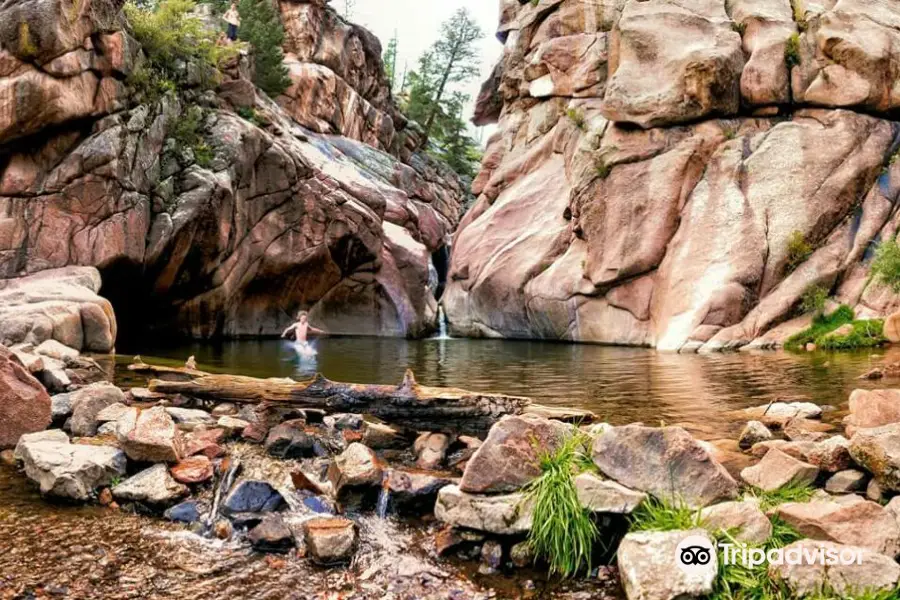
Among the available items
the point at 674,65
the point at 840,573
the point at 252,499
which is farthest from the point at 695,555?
the point at 674,65

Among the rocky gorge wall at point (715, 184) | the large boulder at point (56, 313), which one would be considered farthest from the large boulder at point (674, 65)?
the large boulder at point (56, 313)

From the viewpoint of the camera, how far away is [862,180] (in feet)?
87.5

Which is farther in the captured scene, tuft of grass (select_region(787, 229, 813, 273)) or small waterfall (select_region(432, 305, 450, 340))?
small waterfall (select_region(432, 305, 450, 340))

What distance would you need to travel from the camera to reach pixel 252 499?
645 centimetres

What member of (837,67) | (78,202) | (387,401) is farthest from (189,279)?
(837,67)

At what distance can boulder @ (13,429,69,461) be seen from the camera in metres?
7.35

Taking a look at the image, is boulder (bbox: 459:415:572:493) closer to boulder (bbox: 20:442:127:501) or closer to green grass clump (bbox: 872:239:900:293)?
boulder (bbox: 20:442:127:501)

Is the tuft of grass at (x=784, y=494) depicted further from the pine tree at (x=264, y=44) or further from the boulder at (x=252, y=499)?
the pine tree at (x=264, y=44)

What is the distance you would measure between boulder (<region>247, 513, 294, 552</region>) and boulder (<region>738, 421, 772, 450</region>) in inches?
218

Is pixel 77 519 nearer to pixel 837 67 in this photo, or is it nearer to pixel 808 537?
pixel 808 537

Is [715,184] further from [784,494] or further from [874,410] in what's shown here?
[784,494]

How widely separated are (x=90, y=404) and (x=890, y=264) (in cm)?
2456

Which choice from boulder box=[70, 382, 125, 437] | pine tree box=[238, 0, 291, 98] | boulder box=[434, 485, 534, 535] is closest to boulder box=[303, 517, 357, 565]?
boulder box=[434, 485, 534, 535]

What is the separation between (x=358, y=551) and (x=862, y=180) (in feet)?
94.0
